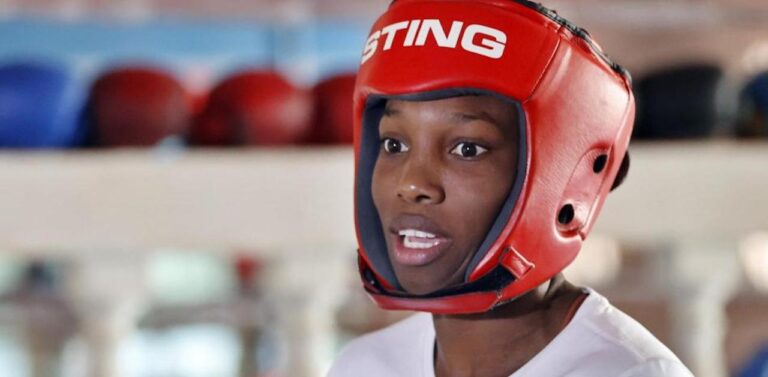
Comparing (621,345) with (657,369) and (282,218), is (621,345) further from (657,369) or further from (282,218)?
(282,218)

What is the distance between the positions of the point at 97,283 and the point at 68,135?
0.26 m

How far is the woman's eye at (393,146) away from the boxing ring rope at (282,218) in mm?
1015

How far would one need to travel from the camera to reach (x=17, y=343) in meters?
3.45

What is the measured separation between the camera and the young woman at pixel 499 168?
909 millimetres

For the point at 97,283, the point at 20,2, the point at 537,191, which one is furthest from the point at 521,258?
the point at 20,2

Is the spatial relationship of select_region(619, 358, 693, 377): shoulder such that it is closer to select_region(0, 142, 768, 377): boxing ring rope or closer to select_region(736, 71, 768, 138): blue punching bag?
select_region(0, 142, 768, 377): boxing ring rope

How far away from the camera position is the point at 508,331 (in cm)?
98

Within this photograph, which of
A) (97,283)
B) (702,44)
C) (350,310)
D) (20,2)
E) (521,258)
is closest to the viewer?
(521,258)

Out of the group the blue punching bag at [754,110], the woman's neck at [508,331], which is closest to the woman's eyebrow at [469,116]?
the woman's neck at [508,331]

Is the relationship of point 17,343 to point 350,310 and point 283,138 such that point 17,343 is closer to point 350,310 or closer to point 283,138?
point 350,310

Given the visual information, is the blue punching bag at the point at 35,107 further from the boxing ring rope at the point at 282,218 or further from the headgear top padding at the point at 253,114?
the headgear top padding at the point at 253,114

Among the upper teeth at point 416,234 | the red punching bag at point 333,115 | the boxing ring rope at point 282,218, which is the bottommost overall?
the boxing ring rope at point 282,218

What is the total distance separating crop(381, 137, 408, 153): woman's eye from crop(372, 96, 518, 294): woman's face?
0.6 inches

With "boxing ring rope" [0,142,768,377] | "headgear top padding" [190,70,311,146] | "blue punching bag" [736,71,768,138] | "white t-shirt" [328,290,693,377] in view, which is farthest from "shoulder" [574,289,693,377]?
"blue punching bag" [736,71,768,138]
